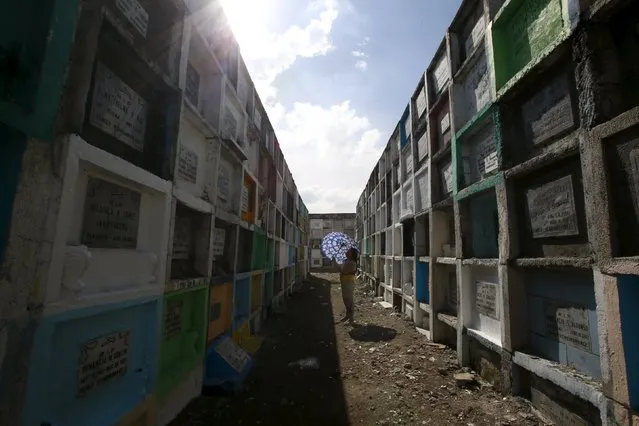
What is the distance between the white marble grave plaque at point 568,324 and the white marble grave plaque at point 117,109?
3735 mm

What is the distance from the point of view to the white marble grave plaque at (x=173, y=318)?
2.98m

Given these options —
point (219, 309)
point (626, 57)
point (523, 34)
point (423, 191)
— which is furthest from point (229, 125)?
point (626, 57)

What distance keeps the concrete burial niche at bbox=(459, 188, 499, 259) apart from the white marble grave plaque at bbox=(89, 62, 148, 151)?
145 inches

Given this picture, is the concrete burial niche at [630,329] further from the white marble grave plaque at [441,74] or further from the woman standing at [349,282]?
the woman standing at [349,282]

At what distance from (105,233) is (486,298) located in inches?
154

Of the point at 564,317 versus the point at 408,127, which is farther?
the point at 408,127

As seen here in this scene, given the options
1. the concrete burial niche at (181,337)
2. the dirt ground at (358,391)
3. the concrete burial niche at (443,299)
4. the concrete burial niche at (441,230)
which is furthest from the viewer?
the concrete burial niche at (441,230)

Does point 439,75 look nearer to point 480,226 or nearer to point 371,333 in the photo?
point 480,226

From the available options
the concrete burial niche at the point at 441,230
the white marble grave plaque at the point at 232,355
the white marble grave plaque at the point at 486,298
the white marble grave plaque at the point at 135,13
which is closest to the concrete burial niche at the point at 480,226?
the white marble grave plaque at the point at 486,298

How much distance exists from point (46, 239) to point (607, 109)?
3.39 meters

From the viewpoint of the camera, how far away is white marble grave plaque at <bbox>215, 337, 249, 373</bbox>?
3756 millimetres

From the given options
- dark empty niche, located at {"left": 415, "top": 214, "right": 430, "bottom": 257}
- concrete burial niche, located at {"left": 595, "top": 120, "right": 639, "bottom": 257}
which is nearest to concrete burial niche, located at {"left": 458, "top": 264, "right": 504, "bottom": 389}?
concrete burial niche, located at {"left": 595, "top": 120, "right": 639, "bottom": 257}

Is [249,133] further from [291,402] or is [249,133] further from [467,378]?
[467,378]

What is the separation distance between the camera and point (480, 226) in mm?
4305
